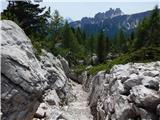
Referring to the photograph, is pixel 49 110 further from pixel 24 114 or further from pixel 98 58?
pixel 98 58

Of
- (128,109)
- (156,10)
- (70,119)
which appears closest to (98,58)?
(156,10)

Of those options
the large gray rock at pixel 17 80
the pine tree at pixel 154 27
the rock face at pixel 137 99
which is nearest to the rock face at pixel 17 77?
the large gray rock at pixel 17 80

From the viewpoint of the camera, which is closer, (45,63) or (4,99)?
(4,99)

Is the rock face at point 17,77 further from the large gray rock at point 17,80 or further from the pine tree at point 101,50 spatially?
the pine tree at point 101,50

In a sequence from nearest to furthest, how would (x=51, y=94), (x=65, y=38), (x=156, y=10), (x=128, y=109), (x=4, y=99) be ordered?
(x=4, y=99)
(x=128, y=109)
(x=51, y=94)
(x=156, y=10)
(x=65, y=38)

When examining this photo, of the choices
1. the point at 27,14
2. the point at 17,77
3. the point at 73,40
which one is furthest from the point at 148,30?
the point at 17,77

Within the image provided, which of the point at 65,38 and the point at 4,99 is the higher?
the point at 65,38

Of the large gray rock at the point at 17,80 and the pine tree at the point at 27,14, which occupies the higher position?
the pine tree at the point at 27,14

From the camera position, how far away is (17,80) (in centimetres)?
1581

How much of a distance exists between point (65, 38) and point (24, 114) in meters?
69.2

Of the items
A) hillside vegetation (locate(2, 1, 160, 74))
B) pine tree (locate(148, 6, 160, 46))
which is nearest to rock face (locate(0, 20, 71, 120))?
hillside vegetation (locate(2, 1, 160, 74))

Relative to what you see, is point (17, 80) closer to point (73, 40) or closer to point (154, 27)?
point (154, 27)

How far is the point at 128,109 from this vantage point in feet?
65.4

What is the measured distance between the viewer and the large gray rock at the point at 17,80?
15508 millimetres
